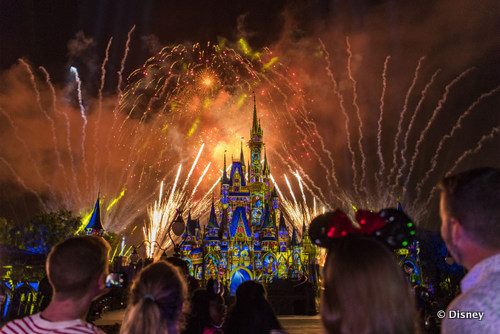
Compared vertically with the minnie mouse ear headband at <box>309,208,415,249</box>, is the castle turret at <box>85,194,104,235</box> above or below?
above

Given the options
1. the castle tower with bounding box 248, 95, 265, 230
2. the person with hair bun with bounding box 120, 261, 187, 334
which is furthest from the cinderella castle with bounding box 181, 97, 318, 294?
the person with hair bun with bounding box 120, 261, 187, 334

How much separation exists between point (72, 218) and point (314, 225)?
45.0 m

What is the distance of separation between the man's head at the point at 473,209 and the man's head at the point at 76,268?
9.63 feet

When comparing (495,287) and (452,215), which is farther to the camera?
(452,215)

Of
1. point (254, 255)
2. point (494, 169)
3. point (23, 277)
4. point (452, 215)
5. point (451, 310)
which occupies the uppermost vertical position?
point (254, 255)

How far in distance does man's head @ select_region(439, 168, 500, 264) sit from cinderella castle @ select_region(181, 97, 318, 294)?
46974mm

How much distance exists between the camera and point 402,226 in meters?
2.75

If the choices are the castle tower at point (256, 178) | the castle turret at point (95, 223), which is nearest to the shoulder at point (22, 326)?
the castle turret at point (95, 223)

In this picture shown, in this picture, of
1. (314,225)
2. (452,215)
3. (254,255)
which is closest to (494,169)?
(452,215)

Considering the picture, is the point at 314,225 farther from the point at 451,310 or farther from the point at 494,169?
the point at 494,169

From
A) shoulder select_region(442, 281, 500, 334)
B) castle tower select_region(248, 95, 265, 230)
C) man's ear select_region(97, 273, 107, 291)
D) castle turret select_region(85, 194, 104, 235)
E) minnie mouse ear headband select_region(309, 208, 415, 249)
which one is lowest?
shoulder select_region(442, 281, 500, 334)

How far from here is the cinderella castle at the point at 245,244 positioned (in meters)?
52.8

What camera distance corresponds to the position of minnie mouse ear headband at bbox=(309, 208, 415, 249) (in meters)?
2.58

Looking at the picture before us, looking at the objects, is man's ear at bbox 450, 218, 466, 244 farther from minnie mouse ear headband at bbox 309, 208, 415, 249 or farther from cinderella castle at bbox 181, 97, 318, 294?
cinderella castle at bbox 181, 97, 318, 294
